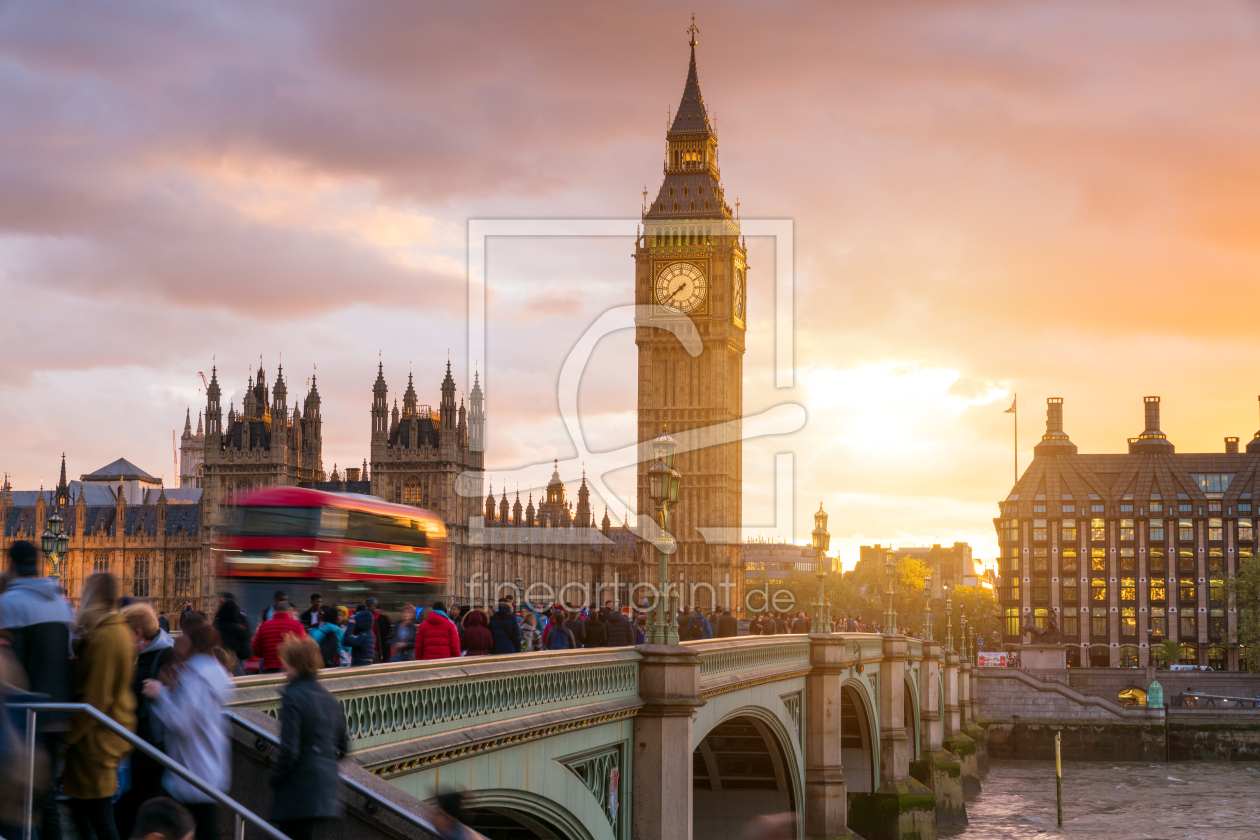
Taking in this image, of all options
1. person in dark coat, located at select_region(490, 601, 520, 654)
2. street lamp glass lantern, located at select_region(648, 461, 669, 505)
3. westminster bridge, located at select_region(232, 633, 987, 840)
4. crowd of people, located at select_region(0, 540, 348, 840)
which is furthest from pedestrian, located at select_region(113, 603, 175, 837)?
person in dark coat, located at select_region(490, 601, 520, 654)

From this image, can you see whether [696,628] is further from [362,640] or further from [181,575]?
[181,575]

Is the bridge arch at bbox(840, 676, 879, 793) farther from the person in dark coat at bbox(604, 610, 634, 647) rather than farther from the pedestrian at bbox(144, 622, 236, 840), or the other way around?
the pedestrian at bbox(144, 622, 236, 840)

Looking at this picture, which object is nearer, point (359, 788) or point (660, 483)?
point (359, 788)

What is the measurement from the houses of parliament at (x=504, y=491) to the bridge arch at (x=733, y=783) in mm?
52407

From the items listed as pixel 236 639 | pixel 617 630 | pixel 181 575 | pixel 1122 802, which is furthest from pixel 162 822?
pixel 181 575

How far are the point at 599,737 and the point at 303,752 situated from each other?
356 inches

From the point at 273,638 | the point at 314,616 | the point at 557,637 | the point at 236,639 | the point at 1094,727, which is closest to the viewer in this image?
the point at 273,638

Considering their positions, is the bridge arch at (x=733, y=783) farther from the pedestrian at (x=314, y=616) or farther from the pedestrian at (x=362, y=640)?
the pedestrian at (x=362, y=640)

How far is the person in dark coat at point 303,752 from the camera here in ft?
24.8

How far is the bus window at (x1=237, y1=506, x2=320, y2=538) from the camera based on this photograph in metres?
31.1

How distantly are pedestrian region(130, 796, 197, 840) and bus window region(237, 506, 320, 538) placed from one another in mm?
25274

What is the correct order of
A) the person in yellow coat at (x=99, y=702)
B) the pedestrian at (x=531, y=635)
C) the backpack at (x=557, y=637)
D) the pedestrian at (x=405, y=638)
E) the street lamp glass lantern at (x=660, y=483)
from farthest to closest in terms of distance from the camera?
the pedestrian at (x=531, y=635) → the backpack at (x=557, y=637) → the pedestrian at (x=405, y=638) → the street lamp glass lantern at (x=660, y=483) → the person in yellow coat at (x=99, y=702)

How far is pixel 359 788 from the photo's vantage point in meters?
7.97

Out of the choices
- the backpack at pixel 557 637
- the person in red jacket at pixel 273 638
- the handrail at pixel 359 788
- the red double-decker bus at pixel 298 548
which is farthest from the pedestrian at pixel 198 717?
the red double-decker bus at pixel 298 548
